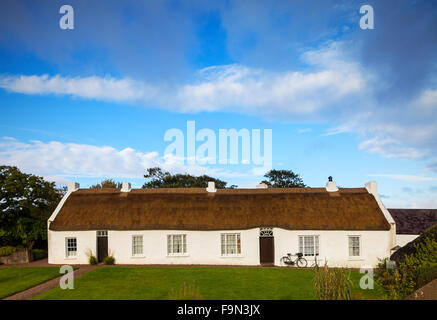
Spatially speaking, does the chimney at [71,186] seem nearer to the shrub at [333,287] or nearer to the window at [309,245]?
the window at [309,245]

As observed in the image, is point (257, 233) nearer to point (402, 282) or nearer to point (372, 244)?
point (372, 244)

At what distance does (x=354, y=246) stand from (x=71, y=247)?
841 inches

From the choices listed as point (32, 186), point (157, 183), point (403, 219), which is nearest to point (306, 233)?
point (403, 219)

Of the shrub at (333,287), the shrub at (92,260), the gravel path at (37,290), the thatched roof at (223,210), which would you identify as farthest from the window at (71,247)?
the shrub at (333,287)

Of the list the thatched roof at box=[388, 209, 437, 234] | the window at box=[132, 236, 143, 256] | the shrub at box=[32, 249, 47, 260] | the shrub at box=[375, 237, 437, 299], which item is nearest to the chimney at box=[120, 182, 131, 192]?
the window at box=[132, 236, 143, 256]

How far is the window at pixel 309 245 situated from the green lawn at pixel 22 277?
16616mm

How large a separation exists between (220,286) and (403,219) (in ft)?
91.1

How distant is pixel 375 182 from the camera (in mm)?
26891

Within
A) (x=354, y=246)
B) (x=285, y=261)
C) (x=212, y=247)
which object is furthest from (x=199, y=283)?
(x=354, y=246)

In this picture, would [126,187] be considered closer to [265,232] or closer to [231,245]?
[231,245]

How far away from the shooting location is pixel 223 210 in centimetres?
2581

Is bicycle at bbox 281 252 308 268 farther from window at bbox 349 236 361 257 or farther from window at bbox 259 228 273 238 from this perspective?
window at bbox 349 236 361 257

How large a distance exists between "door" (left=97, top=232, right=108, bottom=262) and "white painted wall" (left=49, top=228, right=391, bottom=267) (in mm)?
360

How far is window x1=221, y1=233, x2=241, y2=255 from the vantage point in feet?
81.0
